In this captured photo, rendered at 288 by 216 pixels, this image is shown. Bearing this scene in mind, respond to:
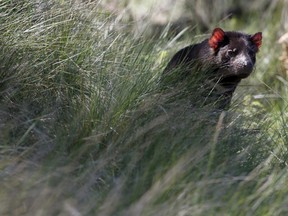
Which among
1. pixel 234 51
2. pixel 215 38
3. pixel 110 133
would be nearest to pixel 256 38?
pixel 234 51

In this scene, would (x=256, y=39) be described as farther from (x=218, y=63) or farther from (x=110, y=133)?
(x=110, y=133)

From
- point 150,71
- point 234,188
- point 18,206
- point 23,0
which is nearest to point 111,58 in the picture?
point 150,71

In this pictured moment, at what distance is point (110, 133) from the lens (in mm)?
5980

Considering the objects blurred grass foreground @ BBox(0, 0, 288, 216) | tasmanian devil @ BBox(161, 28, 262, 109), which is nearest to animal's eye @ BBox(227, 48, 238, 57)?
tasmanian devil @ BBox(161, 28, 262, 109)

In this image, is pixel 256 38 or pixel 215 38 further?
pixel 256 38

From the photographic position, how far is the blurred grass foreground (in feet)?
16.0

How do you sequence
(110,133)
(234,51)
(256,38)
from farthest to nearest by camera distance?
(256,38) → (234,51) → (110,133)

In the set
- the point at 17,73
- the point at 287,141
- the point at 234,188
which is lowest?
the point at 287,141

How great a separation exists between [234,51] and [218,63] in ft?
0.76

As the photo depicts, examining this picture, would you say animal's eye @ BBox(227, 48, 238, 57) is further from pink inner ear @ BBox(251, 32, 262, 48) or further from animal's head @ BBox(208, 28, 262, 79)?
pink inner ear @ BBox(251, 32, 262, 48)

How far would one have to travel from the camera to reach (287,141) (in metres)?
6.80

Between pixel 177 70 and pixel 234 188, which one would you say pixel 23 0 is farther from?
pixel 234 188

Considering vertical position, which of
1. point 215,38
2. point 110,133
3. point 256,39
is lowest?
point 256,39

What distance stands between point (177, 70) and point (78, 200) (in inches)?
95.0
